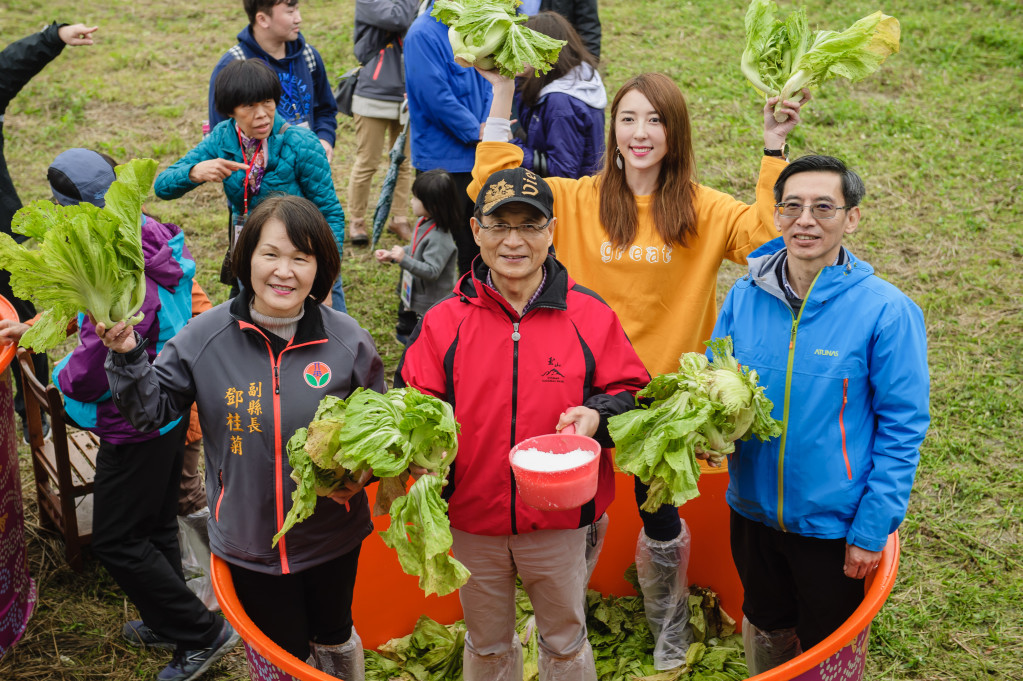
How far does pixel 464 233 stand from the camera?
6.08 meters

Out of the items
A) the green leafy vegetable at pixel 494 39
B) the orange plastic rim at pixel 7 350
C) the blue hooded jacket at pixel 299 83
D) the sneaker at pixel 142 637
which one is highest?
the green leafy vegetable at pixel 494 39

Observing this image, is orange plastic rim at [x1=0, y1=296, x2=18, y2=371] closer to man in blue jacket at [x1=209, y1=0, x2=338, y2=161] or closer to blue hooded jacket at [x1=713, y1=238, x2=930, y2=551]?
man in blue jacket at [x1=209, y1=0, x2=338, y2=161]

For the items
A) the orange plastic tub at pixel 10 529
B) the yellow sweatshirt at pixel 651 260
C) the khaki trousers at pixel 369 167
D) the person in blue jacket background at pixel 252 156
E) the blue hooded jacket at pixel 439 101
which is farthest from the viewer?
the khaki trousers at pixel 369 167

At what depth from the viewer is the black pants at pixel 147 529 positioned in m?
3.86

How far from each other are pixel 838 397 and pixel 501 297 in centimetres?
127

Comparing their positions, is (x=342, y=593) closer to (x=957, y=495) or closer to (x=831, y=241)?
(x=831, y=241)

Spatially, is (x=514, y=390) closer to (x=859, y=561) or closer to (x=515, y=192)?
(x=515, y=192)

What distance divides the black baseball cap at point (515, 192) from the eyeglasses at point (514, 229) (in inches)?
2.0

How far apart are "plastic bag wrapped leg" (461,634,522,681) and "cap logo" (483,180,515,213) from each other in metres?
1.73

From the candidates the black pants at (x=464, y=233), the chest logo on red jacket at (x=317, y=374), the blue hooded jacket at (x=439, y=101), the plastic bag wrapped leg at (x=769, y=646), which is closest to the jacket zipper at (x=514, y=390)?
the chest logo on red jacket at (x=317, y=374)

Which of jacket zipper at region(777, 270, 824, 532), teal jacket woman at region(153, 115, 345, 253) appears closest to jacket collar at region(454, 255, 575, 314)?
jacket zipper at region(777, 270, 824, 532)

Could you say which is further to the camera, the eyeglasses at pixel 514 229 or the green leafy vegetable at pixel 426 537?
the eyeglasses at pixel 514 229

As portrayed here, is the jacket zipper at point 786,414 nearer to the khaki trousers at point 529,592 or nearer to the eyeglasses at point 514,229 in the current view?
the khaki trousers at point 529,592

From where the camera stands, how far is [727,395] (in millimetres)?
2859
